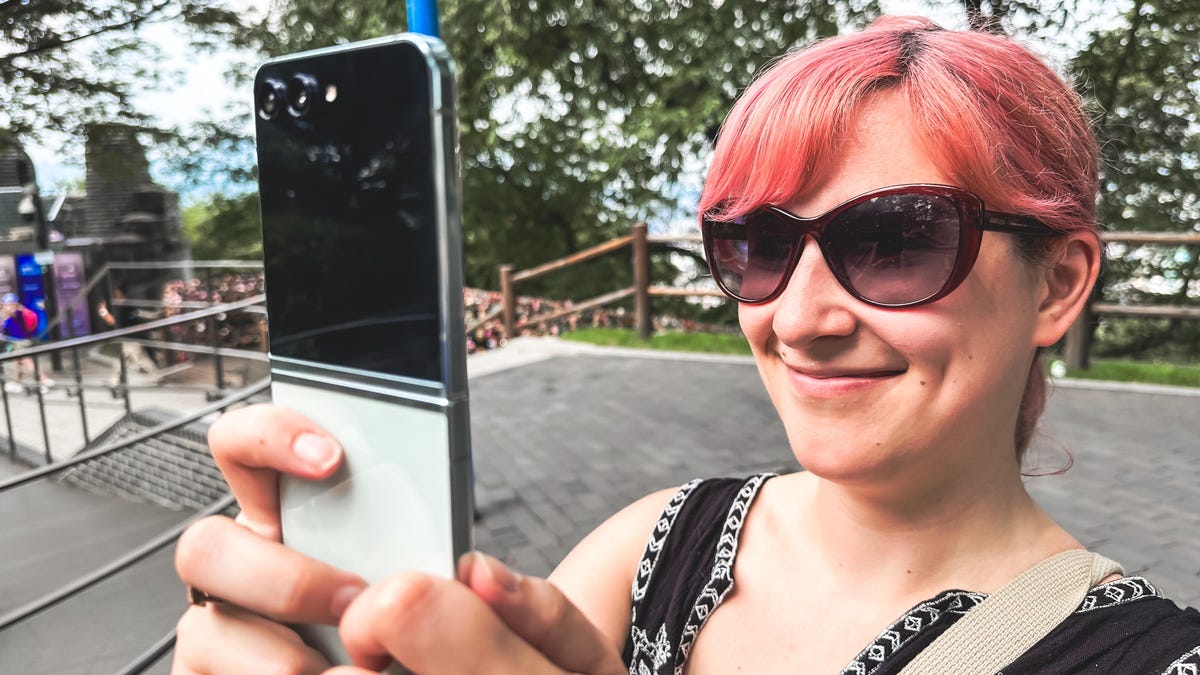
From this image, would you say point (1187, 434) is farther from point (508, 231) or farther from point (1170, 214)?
point (508, 231)

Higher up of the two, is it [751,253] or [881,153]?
[881,153]

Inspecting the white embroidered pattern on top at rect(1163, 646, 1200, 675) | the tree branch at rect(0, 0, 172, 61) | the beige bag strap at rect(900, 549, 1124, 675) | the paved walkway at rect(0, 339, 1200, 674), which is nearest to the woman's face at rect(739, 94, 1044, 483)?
the beige bag strap at rect(900, 549, 1124, 675)

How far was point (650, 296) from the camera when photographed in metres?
9.98

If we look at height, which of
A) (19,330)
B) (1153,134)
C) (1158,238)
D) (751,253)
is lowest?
(19,330)

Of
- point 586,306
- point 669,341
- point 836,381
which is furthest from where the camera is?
point 586,306

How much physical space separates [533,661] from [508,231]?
1577 cm

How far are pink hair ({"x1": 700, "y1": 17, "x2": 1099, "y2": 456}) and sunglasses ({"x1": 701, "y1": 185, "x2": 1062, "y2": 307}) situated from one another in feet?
0.10

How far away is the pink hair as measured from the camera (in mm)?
938

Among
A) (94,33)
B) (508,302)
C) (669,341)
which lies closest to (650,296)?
(669,341)

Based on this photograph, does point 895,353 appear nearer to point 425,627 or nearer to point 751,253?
point 751,253

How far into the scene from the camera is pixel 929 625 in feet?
3.36

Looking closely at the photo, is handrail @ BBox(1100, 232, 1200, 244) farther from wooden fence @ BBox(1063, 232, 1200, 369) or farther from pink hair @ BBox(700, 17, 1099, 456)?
pink hair @ BBox(700, 17, 1099, 456)

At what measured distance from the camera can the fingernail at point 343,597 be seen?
60 cm

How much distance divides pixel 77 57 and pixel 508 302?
5606 millimetres
